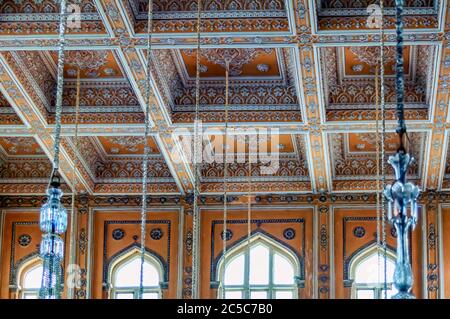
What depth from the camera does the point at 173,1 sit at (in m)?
11.3

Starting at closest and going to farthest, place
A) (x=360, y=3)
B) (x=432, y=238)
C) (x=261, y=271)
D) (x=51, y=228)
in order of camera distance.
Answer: (x=51, y=228)
(x=360, y=3)
(x=432, y=238)
(x=261, y=271)

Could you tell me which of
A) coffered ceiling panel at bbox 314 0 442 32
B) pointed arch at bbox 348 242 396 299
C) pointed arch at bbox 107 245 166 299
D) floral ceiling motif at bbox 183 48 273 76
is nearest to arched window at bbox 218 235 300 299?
pointed arch at bbox 348 242 396 299

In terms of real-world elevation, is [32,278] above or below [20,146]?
below

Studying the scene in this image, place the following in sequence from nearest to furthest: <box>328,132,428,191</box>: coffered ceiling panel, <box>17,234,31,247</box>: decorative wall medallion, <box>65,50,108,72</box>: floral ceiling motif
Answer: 1. <box>65,50,108,72</box>: floral ceiling motif
2. <box>328,132,428,191</box>: coffered ceiling panel
3. <box>17,234,31,247</box>: decorative wall medallion

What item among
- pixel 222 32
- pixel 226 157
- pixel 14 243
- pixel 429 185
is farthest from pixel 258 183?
pixel 222 32

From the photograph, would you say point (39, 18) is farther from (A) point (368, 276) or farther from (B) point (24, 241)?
(A) point (368, 276)

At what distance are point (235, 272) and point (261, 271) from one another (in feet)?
1.14

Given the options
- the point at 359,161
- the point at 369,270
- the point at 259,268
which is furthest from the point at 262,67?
the point at 369,270

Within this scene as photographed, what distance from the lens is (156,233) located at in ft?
51.8

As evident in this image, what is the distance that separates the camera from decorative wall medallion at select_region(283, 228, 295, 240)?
50.9 ft

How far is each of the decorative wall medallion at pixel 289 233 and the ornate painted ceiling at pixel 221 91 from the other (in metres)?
0.50

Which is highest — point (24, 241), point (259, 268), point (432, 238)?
point (24, 241)

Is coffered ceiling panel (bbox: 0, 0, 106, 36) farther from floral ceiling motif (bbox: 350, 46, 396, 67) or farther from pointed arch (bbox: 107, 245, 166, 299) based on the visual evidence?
pointed arch (bbox: 107, 245, 166, 299)

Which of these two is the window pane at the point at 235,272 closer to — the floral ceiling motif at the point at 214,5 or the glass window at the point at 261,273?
the glass window at the point at 261,273
